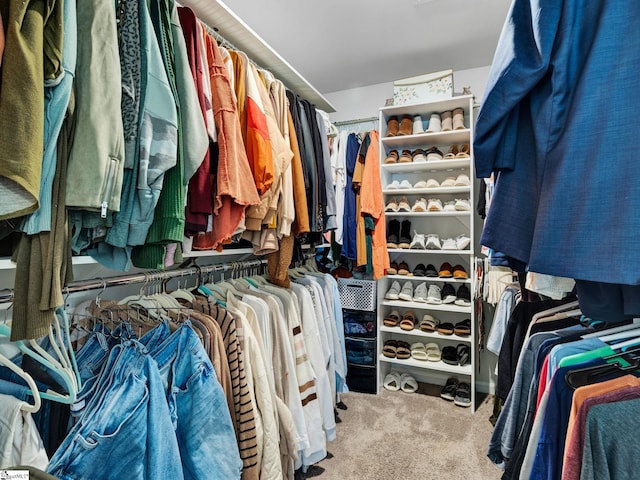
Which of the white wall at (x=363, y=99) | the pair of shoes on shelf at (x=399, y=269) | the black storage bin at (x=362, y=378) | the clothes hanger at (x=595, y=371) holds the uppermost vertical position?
the white wall at (x=363, y=99)

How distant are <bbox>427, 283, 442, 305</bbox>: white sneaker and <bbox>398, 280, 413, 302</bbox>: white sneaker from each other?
0.14 metres

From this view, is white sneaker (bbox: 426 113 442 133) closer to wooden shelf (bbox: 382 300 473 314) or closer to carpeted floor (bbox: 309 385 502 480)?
wooden shelf (bbox: 382 300 473 314)

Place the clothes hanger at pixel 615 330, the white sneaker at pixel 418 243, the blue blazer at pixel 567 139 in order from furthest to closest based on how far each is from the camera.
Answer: the white sneaker at pixel 418 243 < the clothes hanger at pixel 615 330 < the blue blazer at pixel 567 139

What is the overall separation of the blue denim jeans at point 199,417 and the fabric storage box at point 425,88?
228 centimetres

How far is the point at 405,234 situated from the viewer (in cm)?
280

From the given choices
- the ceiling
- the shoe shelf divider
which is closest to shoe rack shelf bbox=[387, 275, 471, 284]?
the shoe shelf divider

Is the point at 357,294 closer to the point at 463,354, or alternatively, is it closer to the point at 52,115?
the point at 463,354

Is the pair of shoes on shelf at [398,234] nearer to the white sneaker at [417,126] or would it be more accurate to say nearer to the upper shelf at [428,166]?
the upper shelf at [428,166]

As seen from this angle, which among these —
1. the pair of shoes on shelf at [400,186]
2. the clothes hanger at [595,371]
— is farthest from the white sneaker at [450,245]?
the clothes hanger at [595,371]

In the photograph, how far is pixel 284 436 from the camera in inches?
54.5

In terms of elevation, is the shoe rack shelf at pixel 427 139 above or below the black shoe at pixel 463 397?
above

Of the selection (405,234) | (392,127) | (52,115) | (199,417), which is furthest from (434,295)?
(52,115)

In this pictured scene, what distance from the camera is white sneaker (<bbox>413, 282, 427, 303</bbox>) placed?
2.60 m

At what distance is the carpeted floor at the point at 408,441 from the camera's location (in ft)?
5.62
